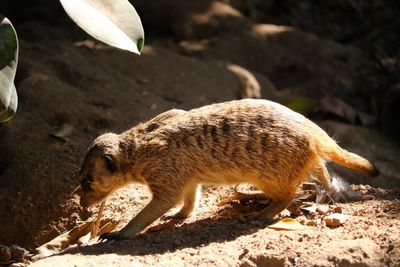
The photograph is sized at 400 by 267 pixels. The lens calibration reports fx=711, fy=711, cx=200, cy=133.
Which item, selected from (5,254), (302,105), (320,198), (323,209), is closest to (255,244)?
(323,209)

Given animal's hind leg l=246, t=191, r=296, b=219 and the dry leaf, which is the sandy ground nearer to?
animal's hind leg l=246, t=191, r=296, b=219

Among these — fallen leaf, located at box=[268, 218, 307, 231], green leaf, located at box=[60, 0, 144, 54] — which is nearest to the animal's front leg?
fallen leaf, located at box=[268, 218, 307, 231]

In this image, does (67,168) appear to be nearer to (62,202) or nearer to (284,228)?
(62,202)

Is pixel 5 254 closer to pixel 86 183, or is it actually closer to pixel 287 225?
pixel 86 183

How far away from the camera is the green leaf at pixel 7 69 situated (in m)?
3.08

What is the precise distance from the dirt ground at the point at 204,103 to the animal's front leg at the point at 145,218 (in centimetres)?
6

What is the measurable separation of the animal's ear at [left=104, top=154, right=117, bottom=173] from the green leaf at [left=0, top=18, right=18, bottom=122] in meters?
0.75

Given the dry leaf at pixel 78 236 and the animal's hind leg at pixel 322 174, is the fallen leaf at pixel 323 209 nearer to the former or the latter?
the animal's hind leg at pixel 322 174

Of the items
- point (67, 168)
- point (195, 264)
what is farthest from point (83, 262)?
point (67, 168)

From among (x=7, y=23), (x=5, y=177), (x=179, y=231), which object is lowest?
(x=5, y=177)

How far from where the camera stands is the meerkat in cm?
376

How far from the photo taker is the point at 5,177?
4.55 meters

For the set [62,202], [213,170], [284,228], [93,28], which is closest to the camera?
[93,28]

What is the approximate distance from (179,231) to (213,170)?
1.28 feet
